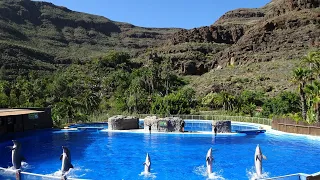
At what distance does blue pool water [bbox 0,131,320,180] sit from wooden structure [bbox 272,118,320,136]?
2.96 ft

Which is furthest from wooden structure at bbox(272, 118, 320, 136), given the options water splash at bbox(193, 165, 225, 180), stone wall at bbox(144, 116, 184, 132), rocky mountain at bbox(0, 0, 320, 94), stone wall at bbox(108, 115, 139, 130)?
rocky mountain at bbox(0, 0, 320, 94)

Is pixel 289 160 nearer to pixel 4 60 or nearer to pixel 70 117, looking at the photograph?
pixel 70 117

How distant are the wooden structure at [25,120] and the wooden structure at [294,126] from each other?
22.2 meters

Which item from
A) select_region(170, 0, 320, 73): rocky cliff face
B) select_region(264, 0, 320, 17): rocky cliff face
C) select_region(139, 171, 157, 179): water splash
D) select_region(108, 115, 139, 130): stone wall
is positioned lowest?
select_region(139, 171, 157, 179): water splash

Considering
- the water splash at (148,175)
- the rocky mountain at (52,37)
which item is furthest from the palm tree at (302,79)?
the rocky mountain at (52,37)

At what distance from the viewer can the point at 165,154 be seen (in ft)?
74.8

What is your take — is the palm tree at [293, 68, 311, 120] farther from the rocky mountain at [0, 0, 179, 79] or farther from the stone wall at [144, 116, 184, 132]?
the rocky mountain at [0, 0, 179, 79]

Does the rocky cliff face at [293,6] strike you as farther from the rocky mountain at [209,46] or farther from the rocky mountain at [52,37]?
the rocky mountain at [52,37]

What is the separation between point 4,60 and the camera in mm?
81125

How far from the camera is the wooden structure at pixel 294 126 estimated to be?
86.5ft

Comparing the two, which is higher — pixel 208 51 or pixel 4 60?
pixel 208 51

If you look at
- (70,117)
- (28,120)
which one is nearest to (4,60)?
(70,117)

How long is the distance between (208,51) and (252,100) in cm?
6347

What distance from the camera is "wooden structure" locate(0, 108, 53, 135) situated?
2959 centimetres
